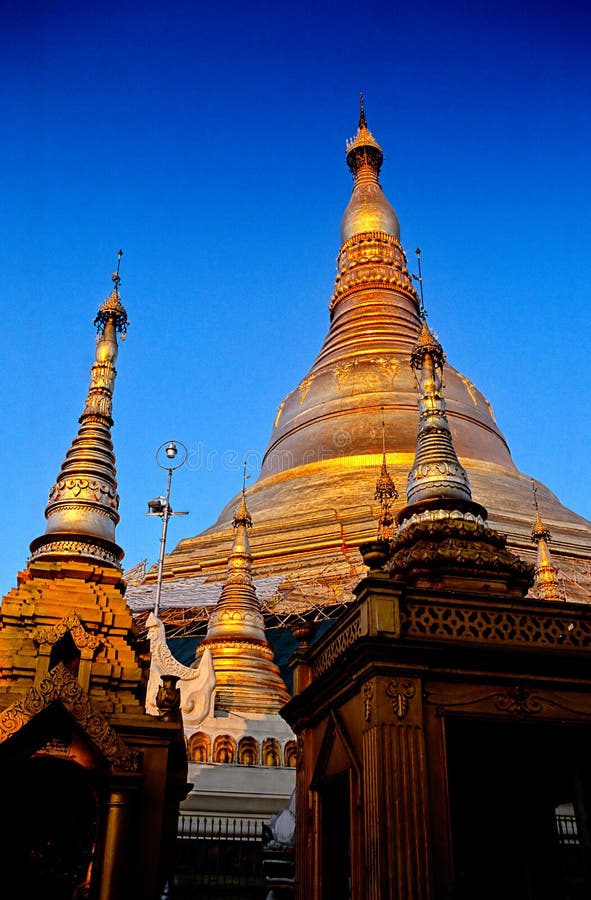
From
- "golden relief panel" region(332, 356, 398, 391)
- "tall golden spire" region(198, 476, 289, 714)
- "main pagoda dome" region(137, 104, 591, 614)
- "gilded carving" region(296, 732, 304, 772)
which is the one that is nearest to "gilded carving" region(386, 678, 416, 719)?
"gilded carving" region(296, 732, 304, 772)

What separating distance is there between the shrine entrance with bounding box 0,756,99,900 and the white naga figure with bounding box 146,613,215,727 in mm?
5066

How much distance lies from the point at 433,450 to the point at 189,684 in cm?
634

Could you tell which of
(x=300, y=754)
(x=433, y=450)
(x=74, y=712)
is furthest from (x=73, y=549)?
(x=433, y=450)

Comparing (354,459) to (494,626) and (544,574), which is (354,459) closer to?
(544,574)

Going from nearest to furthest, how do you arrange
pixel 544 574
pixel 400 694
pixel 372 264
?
pixel 400 694, pixel 544 574, pixel 372 264

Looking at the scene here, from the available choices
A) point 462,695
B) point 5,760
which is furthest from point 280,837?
point 462,695

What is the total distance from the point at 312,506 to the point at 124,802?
19.5 meters

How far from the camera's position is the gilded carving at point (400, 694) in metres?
5.33

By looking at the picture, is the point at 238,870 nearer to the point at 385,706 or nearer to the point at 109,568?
the point at 109,568

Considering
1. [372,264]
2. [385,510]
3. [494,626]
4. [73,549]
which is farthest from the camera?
[372,264]

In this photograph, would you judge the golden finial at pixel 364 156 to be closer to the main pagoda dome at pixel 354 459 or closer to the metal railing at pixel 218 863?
the main pagoda dome at pixel 354 459

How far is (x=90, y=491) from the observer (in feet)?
35.4

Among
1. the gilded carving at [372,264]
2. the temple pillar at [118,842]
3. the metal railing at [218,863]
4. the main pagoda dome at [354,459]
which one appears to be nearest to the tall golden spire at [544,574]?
the main pagoda dome at [354,459]

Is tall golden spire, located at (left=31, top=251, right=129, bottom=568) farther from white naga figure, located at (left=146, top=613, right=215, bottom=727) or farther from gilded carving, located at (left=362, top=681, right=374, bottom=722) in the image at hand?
gilded carving, located at (left=362, top=681, right=374, bottom=722)
